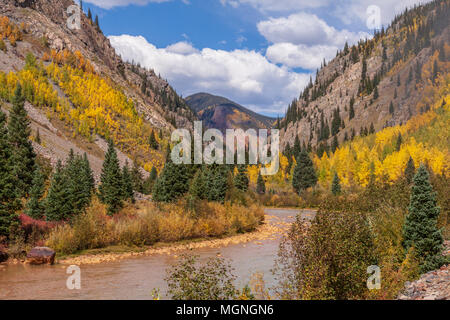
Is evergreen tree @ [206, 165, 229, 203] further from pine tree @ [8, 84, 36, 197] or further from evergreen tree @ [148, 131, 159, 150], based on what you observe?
evergreen tree @ [148, 131, 159, 150]

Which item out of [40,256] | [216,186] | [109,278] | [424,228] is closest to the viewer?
[424,228]

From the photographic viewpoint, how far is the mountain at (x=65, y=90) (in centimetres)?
10985

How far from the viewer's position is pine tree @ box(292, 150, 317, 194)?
4205 inches

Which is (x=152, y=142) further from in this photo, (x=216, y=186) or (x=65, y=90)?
(x=216, y=186)

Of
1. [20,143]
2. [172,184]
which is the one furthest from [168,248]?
[20,143]

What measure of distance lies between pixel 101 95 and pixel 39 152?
6998cm

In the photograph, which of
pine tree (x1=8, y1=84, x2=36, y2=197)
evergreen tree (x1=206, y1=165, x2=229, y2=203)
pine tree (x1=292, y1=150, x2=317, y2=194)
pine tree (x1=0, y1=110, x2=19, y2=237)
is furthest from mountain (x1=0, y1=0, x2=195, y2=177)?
pine tree (x1=0, y1=110, x2=19, y2=237)

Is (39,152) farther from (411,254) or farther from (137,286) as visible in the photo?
(411,254)

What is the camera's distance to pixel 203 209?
44531mm

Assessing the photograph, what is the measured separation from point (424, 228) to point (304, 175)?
291 ft

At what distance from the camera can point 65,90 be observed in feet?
429

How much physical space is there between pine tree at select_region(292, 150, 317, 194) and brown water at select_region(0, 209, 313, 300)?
75.5m
